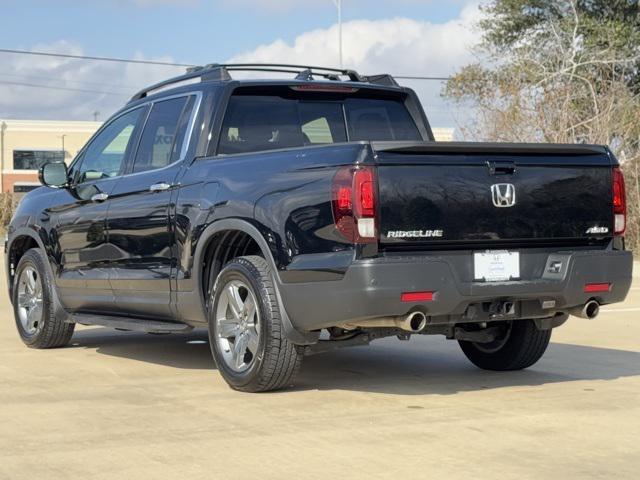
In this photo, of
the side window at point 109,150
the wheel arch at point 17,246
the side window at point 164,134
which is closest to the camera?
the side window at point 164,134

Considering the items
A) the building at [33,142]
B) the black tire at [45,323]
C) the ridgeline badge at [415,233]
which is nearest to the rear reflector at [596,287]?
the ridgeline badge at [415,233]

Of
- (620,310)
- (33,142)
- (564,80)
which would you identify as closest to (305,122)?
(620,310)

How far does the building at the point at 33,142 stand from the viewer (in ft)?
281

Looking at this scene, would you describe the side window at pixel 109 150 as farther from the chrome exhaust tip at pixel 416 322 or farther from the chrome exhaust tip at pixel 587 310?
the chrome exhaust tip at pixel 587 310

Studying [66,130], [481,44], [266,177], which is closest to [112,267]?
[266,177]

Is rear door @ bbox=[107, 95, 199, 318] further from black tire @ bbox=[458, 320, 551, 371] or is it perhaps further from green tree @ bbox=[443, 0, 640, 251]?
green tree @ bbox=[443, 0, 640, 251]

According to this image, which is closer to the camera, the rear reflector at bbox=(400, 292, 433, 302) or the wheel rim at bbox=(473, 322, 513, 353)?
the rear reflector at bbox=(400, 292, 433, 302)

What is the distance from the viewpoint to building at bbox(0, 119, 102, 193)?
85688 mm

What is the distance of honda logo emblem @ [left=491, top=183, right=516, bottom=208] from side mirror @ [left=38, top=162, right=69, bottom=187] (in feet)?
12.8

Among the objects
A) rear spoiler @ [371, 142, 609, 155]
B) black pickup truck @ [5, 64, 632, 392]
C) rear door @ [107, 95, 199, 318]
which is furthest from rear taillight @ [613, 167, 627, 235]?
rear door @ [107, 95, 199, 318]

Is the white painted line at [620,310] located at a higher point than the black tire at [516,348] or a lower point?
lower

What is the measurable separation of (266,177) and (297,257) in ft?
1.85

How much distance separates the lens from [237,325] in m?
7.25

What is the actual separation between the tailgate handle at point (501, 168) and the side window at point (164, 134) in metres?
2.34
